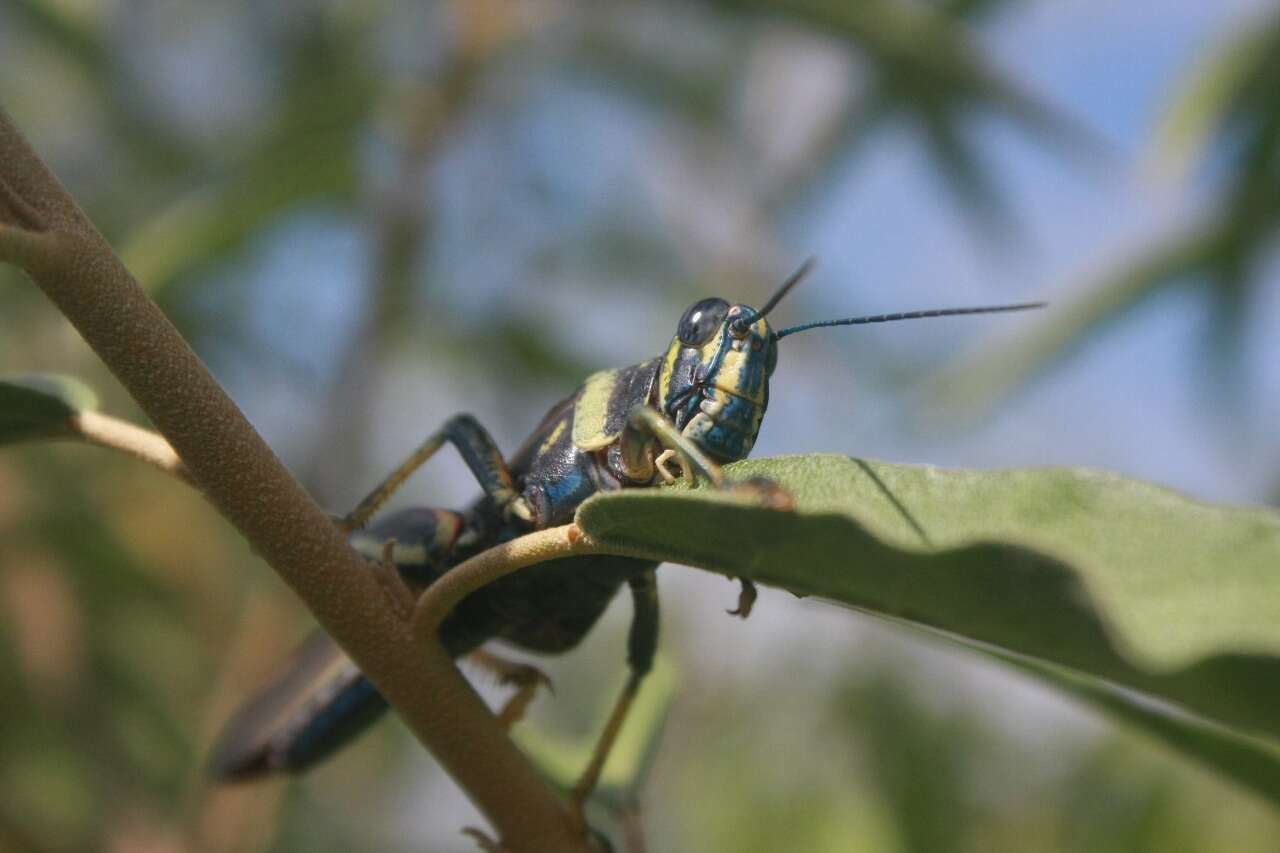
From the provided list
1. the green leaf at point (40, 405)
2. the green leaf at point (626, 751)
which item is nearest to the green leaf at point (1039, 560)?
the green leaf at point (40, 405)

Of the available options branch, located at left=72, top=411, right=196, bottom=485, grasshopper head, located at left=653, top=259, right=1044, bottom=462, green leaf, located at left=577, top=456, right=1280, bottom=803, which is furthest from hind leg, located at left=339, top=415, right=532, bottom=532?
green leaf, located at left=577, top=456, right=1280, bottom=803

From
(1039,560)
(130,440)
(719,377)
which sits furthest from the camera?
(719,377)

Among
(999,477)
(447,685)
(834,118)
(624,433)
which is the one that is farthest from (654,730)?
(834,118)

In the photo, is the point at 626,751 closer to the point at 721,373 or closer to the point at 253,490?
the point at 721,373

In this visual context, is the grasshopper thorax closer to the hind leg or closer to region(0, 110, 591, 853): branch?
the hind leg

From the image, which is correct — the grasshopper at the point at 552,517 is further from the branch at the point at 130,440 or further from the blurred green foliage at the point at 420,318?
the blurred green foliage at the point at 420,318

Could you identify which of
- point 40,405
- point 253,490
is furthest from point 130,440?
point 253,490
